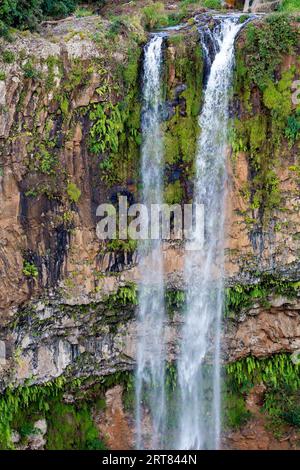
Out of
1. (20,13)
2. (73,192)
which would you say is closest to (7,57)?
(20,13)

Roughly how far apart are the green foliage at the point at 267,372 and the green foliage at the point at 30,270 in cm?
625

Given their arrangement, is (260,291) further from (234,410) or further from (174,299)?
(234,410)

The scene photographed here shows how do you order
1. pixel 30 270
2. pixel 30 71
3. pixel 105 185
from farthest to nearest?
pixel 105 185, pixel 30 270, pixel 30 71

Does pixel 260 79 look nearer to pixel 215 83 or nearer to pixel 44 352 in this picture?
pixel 215 83

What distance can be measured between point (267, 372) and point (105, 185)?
7.19 metres

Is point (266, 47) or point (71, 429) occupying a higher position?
point (266, 47)

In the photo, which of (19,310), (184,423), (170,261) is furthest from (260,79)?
(184,423)

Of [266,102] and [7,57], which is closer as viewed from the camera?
[7,57]

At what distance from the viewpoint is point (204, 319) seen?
53.0 ft

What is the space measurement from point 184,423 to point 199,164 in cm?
749

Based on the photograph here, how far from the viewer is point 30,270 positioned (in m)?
14.6

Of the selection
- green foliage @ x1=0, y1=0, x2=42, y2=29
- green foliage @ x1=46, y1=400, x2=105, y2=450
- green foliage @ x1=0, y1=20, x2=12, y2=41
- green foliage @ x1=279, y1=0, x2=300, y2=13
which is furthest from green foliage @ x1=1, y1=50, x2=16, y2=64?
green foliage @ x1=46, y1=400, x2=105, y2=450

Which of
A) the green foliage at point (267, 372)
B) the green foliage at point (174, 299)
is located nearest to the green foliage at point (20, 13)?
the green foliage at point (174, 299)

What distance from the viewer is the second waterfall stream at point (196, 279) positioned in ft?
48.0
